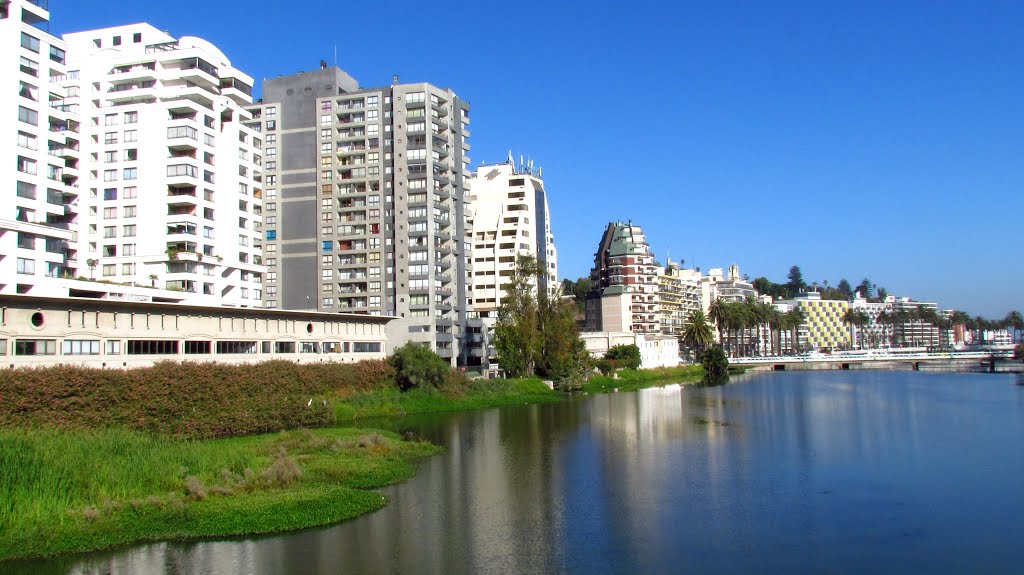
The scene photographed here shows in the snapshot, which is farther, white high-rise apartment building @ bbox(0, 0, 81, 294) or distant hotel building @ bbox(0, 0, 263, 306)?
distant hotel building @ bbox(0, 0, 263, 306)

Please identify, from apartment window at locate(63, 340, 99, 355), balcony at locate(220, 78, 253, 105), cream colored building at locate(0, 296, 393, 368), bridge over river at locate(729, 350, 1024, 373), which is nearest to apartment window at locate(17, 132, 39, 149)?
cream colored building at locate(0, 296, 393, 368)

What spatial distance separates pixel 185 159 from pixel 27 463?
5159 cm

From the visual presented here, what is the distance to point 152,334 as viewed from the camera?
54469 millimetres

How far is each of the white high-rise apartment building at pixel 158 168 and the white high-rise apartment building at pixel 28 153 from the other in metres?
9.07

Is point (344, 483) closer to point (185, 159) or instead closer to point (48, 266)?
Answer: point (48, 266)

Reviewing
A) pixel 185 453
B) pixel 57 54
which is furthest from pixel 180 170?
pixel 185 453

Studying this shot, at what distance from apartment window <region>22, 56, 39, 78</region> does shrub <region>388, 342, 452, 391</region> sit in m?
39.1

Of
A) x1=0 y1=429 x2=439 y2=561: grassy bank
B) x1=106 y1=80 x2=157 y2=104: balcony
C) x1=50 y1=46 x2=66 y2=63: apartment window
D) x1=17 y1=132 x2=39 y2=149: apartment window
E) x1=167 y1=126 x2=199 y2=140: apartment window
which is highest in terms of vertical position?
x1=106 y1=80 x2=157 y2=104: balcony

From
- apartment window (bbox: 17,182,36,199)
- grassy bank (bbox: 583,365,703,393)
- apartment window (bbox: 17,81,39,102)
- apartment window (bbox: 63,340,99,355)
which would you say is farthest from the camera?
grassy bank (bbox: 583,365,703,393)

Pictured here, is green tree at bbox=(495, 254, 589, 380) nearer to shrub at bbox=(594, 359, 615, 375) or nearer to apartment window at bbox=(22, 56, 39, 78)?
shrub at bbox=(594, 359, 615, 375)

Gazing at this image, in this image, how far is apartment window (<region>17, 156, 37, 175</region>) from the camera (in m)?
59.4

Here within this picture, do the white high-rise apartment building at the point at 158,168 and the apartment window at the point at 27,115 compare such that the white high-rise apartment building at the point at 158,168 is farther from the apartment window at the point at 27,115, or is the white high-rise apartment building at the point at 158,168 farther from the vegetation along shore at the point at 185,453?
the vegetation along shore at the point at 185,453

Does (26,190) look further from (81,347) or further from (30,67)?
(81,347)

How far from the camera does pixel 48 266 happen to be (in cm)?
5938
